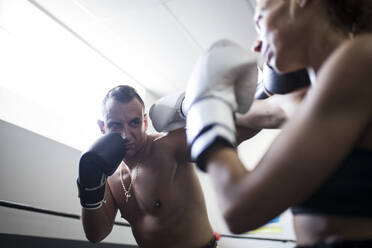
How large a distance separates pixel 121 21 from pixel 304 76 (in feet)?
6.98

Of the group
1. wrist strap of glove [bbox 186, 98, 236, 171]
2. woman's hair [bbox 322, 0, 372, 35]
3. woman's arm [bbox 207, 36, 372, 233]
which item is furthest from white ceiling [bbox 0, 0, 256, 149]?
woman's arm [bbox 207, 36, 372, 233]

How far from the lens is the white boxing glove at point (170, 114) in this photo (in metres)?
1.34

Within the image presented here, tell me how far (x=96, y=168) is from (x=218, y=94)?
0.81 metres

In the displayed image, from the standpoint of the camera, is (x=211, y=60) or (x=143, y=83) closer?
(x=211, y=60)

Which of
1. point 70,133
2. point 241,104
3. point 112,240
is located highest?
point 241,104

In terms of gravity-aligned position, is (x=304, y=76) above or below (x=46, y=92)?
below

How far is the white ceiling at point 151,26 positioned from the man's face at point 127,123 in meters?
1.27

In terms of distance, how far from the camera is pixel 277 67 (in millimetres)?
788

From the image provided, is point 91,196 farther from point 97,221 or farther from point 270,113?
point 270,113

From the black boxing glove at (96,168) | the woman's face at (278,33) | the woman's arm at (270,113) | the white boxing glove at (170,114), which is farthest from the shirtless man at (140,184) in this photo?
the woman's face at (278,33)

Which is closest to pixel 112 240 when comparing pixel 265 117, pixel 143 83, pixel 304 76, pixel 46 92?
pixel 46 92

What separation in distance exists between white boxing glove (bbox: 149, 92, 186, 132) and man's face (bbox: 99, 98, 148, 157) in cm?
22

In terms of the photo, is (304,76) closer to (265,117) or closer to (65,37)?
(265,117)

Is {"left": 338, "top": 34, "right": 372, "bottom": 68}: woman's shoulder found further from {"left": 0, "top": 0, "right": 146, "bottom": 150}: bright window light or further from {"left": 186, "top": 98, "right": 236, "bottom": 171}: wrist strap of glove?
{"left": 0, "top": 0, "right": 146, "bottom": 150}: bright window light
